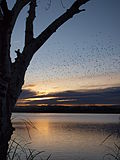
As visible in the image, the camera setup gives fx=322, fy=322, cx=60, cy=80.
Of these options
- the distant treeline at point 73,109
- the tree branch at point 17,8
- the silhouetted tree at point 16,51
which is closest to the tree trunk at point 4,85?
the silhouetted tree at point 16,51

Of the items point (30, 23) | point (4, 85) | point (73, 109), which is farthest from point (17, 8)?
point (73, 109)

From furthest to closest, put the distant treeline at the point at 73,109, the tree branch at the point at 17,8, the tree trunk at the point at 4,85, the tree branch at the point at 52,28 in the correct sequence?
the distant treeline at the point at 73,109, the tree branch at the point at 52,28, the tree branch at the point at 17,8, the tree trunk at the point at 4,85

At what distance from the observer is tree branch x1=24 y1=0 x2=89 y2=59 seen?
398 cm

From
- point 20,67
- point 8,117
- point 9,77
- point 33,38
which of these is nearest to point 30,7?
point 33,38

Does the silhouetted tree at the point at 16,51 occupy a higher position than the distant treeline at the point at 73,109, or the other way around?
the silhouetted tree at the point at 16,51

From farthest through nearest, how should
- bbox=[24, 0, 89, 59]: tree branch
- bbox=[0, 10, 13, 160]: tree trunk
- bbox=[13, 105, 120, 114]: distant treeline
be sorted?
1. bbox=[13, 105, 120, 114]: distant treeline
2. bbox=[24, 0, 89, 59]: tree branch
3. bbox=[0, 10, 13, 160]: tree trunk

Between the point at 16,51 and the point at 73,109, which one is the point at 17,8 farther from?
the point at 73,109

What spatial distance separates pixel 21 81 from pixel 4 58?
1.56 feet

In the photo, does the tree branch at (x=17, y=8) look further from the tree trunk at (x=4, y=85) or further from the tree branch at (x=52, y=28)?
the tree branch at (x=52, y=28)

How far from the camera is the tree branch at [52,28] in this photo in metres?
3.98

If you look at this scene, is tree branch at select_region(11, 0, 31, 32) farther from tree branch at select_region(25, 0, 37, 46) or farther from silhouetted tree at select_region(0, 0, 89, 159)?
tree branch at select_region(25, 0, 37, 46)

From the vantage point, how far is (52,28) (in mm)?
4031

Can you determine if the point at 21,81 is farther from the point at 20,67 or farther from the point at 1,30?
the point at 1,30

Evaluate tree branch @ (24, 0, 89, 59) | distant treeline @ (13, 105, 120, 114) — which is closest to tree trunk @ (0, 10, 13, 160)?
tree branch @ (24, 0, 89, 59)
